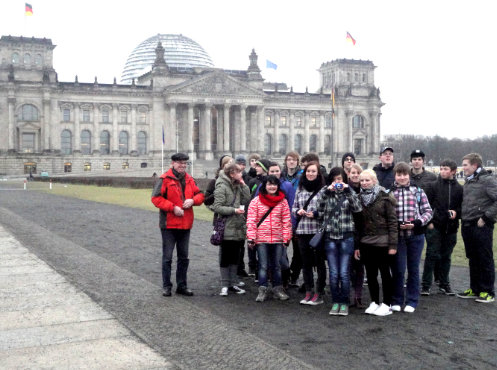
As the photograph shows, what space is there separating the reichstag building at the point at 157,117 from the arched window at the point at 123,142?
6.8 inches

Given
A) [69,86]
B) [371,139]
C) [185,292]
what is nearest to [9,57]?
[69,86]

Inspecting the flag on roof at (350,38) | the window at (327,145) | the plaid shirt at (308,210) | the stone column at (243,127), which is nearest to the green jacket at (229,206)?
the plaid shirt at (308,210)

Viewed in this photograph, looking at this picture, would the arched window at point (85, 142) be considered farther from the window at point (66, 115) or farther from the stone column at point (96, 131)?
the window at point (66, 115)

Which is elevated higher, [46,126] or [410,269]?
[46,126]

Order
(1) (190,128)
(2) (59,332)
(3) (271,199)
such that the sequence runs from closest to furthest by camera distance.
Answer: (2) (59,332), (3) (271,199), (1) (190,128)

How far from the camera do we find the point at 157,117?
105m

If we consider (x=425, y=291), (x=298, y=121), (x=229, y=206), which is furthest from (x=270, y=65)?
(x=425, y=291)

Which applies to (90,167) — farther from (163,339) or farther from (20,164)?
(163,339)

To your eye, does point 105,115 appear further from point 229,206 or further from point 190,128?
point 229,206

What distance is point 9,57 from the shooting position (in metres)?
99.4

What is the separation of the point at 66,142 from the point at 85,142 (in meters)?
3.11

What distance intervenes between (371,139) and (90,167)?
177ft

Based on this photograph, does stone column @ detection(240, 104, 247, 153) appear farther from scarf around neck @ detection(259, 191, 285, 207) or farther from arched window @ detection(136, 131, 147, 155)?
scarf around neck @ detection(259, 191, 285, 207)

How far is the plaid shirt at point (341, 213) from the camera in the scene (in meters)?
10.1
